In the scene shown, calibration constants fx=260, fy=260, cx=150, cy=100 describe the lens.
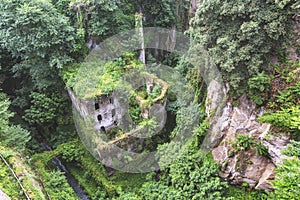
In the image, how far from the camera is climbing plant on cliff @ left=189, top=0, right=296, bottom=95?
1069 centimetres

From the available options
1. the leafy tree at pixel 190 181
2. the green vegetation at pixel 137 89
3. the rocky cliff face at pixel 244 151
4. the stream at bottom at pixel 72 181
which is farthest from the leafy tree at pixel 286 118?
the stream at bottom at pixel 72 181

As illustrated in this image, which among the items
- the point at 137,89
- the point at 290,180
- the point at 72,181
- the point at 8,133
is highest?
the point at 290,180

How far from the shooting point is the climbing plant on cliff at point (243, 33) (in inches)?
421

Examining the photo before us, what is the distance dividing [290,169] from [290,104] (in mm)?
4075

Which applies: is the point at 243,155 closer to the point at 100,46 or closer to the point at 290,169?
the point at 290,169

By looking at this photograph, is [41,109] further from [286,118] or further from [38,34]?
[286,118]

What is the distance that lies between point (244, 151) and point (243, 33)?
522 centimetres

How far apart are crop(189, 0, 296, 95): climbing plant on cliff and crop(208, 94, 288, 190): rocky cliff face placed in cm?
123

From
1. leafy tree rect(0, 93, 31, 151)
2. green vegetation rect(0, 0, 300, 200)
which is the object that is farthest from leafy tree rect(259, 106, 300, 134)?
leafy tree rect(0, 93, 31, 151)

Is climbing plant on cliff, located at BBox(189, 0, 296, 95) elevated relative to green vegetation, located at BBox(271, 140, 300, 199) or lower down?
elevated

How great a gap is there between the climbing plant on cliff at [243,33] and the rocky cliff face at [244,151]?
48.4 inches

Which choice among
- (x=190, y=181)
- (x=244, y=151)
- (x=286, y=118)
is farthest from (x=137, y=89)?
(x=286, y=118)

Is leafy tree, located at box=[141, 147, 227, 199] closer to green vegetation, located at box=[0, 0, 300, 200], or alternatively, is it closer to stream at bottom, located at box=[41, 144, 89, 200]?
green vegetation, located at box=[0, 0, 300, 200]

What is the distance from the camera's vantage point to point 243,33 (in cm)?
1117
